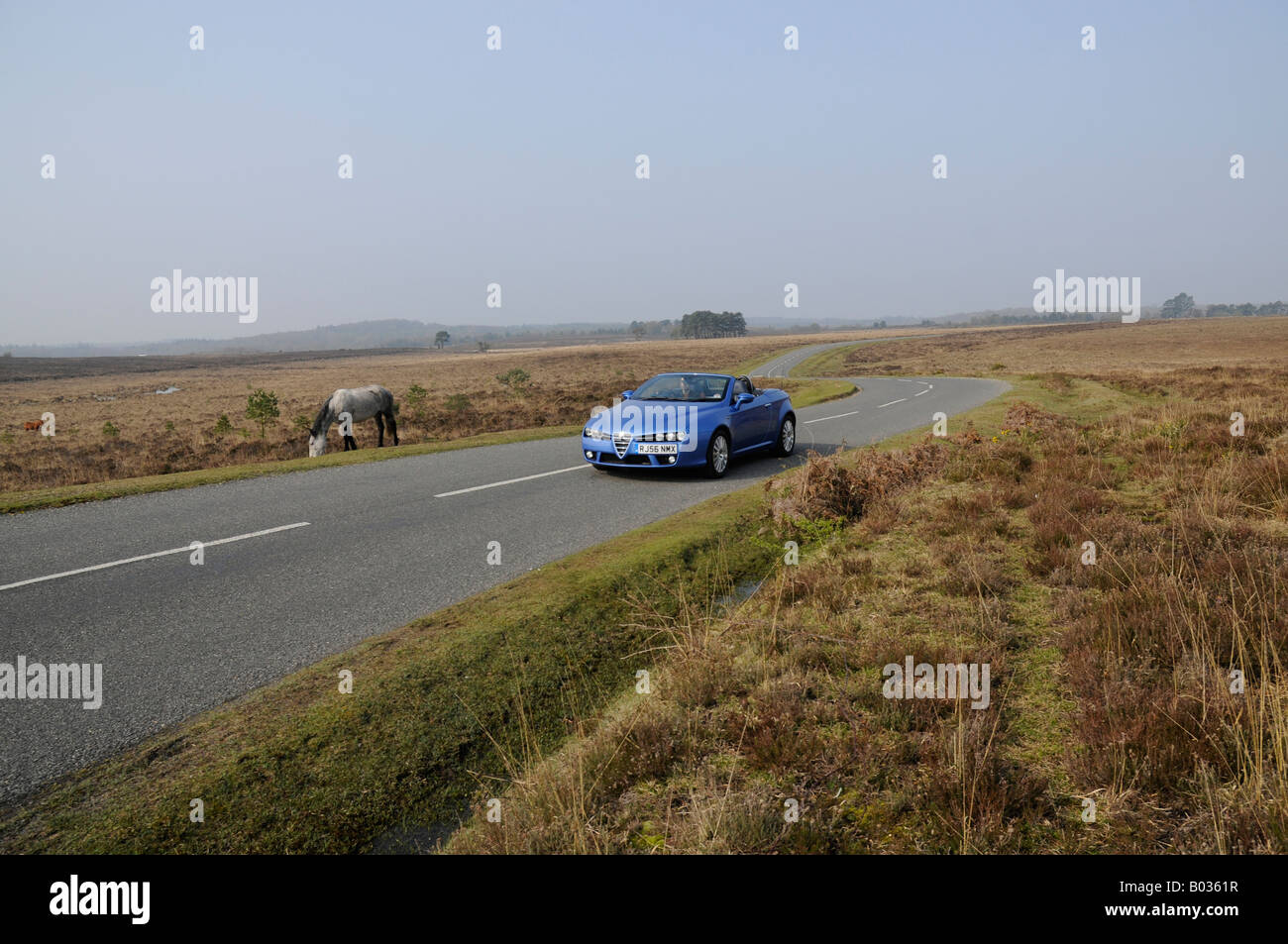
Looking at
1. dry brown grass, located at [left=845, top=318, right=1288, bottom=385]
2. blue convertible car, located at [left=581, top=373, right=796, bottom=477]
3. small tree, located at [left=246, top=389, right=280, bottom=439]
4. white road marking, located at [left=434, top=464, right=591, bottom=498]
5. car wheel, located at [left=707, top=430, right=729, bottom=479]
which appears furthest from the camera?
dry brown grass, located at [left=845, top=318, right=1288, bottom=385]

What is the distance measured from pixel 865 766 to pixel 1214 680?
6.22 feet

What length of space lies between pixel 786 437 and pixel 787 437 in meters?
A: 0.06

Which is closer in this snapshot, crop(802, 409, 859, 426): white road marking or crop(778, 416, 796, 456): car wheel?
crop(778, 416, 796, 456): car wheel

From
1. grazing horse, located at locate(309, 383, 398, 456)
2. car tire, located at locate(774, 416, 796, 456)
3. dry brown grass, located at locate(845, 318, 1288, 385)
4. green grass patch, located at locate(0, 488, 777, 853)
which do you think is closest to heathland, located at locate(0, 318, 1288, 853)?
green grass patch, located at locate(0, 488, 777, 853)

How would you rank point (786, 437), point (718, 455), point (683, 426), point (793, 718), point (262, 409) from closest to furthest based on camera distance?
point (793, 718)
point (683, 426)
point (718, 455)
point (786, 437)
point (262, 409)

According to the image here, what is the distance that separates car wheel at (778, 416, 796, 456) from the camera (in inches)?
579

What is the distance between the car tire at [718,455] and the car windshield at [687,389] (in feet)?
2.67

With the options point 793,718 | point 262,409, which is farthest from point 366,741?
point 262,409

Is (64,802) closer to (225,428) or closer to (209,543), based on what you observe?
(209,543)

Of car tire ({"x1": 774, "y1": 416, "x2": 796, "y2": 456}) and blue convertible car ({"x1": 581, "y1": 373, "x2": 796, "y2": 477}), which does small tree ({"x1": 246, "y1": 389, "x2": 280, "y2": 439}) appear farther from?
car tire ({"x1": 774, "y1": 416, "x2": 796, "y2": 456})

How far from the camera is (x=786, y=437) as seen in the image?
14875 millimetres

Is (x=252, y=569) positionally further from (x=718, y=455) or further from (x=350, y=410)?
(x=350, y=410)

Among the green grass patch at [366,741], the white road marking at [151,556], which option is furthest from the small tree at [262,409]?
the green grass patch at [366,741]
